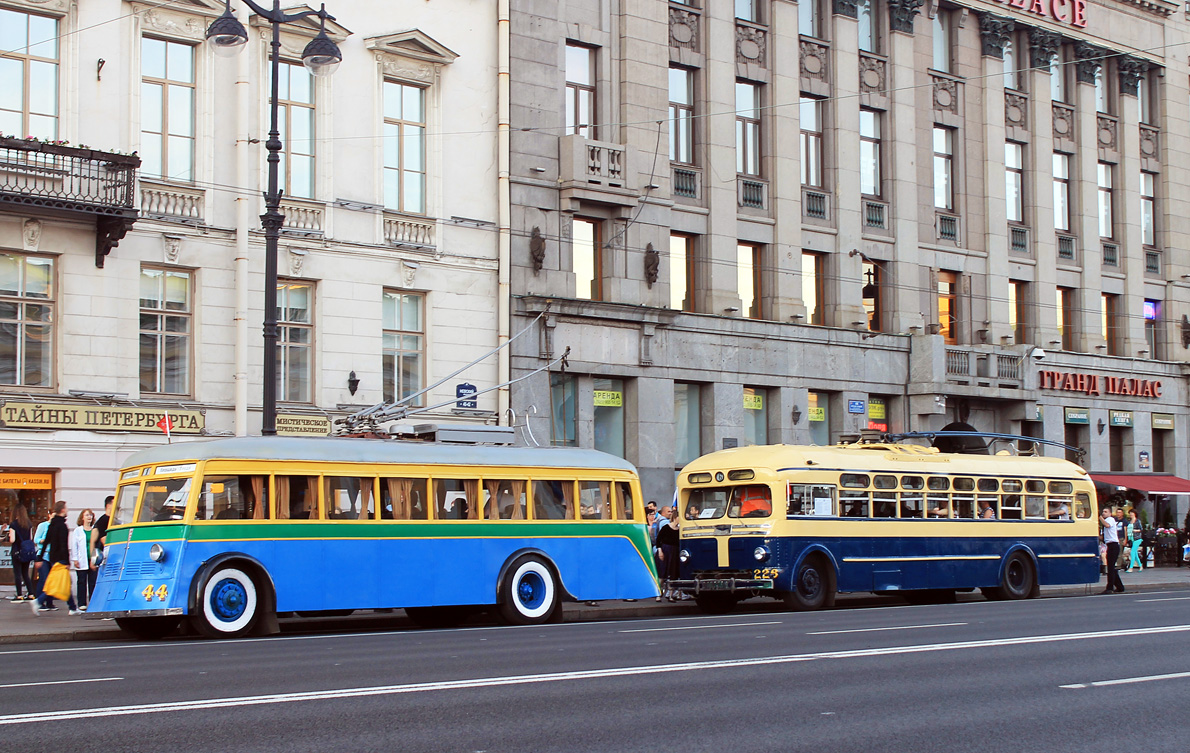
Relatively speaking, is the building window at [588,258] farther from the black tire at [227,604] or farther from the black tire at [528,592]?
the black tire at [227,604]

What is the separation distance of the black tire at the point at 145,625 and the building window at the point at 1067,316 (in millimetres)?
33193

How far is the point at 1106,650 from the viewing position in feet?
48.7

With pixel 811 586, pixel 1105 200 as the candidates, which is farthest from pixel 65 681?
pixel 1105 200

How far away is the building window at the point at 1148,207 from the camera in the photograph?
49562mm

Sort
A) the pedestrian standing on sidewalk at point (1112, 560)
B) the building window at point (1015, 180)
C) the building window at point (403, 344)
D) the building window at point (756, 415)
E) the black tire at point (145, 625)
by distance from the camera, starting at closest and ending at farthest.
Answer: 1. the black tire at point (145, 625)
2. the pedestrian standing on sidewalk at point (1112, 560)
3. the building window at point (403, 344)
4. the building window at point (756, 415)
5. the building window at point (1015, 180)

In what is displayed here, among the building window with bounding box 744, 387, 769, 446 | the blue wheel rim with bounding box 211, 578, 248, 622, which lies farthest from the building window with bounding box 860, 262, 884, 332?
the blue wheel rim with bounding box 211, 578, 248, 622

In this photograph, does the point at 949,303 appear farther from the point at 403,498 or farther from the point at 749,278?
the point at 403,498

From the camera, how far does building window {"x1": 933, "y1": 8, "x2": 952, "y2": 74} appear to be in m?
43.4

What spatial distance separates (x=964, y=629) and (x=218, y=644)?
28.6ft

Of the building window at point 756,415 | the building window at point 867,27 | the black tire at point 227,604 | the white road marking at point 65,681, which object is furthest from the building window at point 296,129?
the white road marking at point 65,681

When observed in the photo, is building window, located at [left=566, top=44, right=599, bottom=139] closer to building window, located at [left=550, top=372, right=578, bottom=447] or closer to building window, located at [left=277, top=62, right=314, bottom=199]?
building window, located at [left=550, top=372, right=578, bottom=447]

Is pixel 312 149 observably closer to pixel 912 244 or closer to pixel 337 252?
pixel 337 252

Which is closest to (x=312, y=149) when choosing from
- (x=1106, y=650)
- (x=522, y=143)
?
(x=522, y=143)

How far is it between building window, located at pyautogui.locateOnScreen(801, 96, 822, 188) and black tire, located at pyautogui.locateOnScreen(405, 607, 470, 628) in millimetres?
20262
